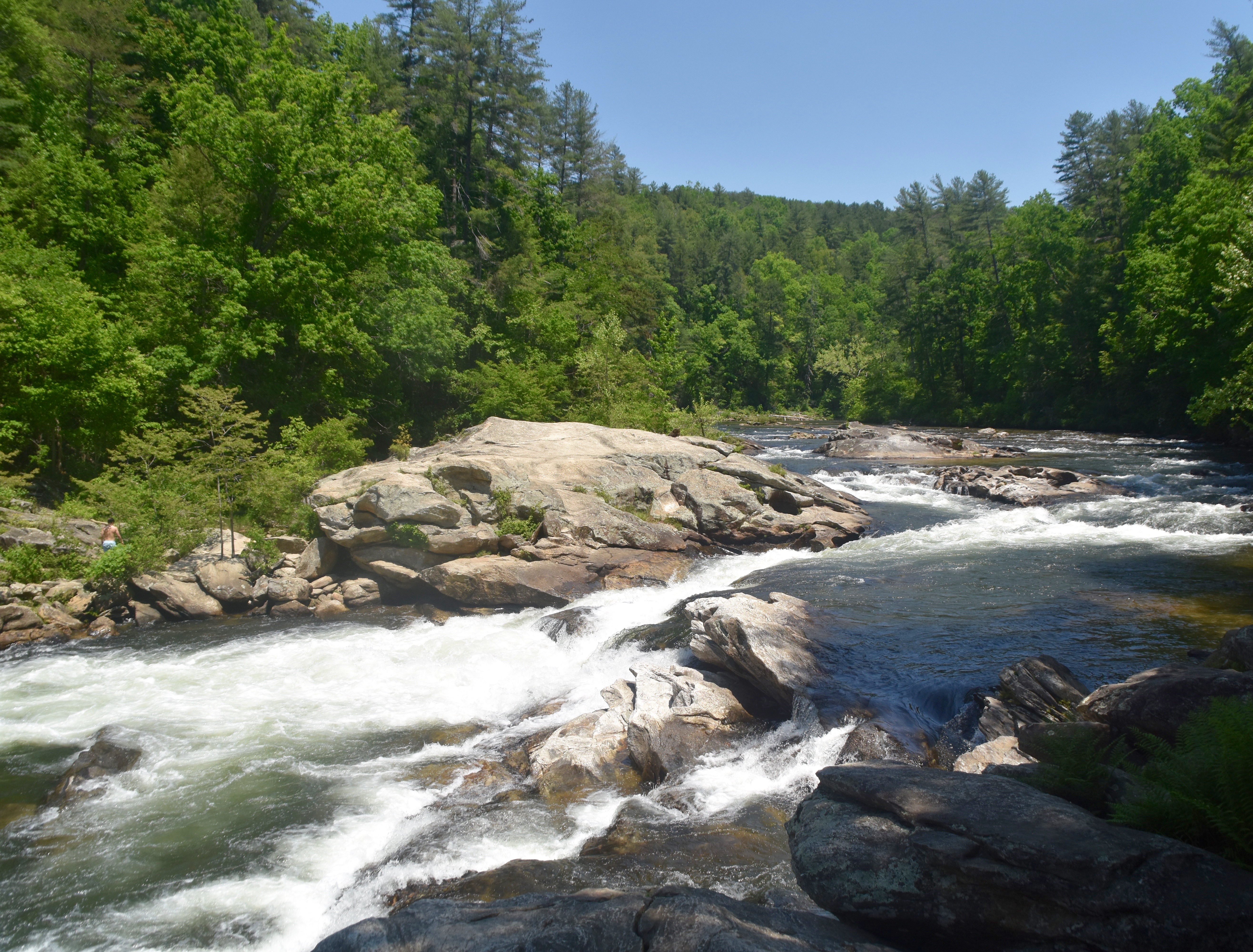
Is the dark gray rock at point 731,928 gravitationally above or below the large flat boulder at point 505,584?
above

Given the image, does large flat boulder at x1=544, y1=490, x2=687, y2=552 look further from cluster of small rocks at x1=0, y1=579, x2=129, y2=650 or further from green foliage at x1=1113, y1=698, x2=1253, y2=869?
green foliage at x1=1113, y1=698, x2=1253, y2=869

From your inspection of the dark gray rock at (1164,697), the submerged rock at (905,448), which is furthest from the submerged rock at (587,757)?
the submerged rock at (905,448)

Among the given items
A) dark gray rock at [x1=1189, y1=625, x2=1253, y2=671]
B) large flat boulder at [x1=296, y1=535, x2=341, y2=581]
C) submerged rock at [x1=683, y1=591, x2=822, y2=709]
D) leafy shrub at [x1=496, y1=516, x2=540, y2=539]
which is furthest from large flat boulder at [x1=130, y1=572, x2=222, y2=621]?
dark gray rock at [x1=1189, y1=625, x2=1253, y2=671]

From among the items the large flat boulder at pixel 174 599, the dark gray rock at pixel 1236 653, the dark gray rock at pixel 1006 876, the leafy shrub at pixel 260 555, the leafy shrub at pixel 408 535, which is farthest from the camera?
the leafy shrub at pixel 260 555

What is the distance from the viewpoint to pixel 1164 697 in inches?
240

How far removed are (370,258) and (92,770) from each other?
17713mm

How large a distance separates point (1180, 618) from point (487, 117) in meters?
34.1

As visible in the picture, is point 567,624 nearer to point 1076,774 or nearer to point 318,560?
point 318,560

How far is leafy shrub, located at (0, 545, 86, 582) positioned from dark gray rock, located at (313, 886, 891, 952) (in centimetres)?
1364

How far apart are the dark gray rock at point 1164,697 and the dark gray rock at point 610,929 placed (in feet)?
12.5

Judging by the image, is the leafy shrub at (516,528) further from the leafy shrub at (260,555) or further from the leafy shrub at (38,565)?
the leafy shrub at (38,565)

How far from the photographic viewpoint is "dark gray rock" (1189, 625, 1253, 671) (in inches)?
275

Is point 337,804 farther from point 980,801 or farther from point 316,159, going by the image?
point 316,159

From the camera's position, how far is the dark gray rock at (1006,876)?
11.2 feet
